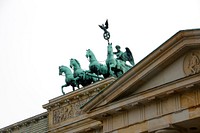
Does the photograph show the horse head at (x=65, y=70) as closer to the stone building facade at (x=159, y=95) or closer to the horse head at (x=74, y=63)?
the horse head at (x=74, y=63)

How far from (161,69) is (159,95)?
5.31 feet

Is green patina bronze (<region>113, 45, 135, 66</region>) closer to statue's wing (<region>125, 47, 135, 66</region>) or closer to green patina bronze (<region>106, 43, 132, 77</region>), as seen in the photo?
statue's wing (<region>125, 47, 135, 66</region>)

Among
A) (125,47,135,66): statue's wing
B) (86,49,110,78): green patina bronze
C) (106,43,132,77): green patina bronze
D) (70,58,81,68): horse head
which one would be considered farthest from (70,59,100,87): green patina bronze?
(125,47,135,66): statue's wing

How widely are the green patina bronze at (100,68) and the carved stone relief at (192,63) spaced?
1492 cm

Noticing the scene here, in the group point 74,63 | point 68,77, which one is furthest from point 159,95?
point 74,63

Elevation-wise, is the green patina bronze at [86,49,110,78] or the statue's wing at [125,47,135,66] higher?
the statue's wing at [125,47,135,66]

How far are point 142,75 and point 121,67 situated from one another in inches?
569

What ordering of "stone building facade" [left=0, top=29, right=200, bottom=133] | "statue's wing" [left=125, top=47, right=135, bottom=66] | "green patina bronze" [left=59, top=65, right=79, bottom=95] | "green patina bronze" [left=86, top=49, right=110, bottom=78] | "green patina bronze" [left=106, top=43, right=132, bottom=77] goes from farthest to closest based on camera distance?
1. "statue's wing" [left=125, top=47, right=135, bottom=66]
2. "green patina bronze" [left=59, top=65, right=79, bottom=95]
3. "green patina bronze" [left=86, top=49, right=110, bottom=78]
4. "green patina bronze" [left=106, top=43, right=132, bottom=77]
5. "stone building facade" [left=0, top=29, right=200, bottom=133]

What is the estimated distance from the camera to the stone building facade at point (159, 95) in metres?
32.1

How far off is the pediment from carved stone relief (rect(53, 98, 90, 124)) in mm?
9299

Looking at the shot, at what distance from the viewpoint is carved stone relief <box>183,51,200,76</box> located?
105 ft

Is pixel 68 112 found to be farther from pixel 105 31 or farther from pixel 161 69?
pixel 161 69

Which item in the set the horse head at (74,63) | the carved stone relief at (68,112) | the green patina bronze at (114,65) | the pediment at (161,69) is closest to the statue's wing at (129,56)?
the green patina bronze at (114,65)

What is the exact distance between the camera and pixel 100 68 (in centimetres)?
4903
